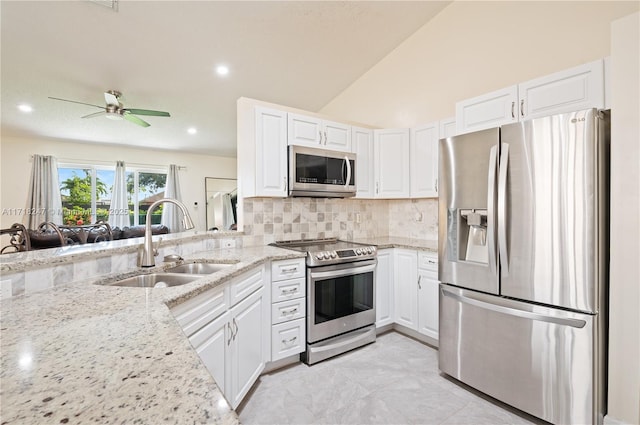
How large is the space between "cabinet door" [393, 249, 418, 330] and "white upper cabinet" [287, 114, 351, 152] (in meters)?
1.27

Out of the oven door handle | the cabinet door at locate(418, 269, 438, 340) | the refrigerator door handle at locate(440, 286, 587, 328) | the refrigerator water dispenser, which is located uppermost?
the refrigerator water dispenser

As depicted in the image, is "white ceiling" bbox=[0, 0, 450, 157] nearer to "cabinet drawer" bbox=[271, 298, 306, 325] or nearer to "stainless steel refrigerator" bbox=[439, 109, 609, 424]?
"stainless steel refrigerator" bbox=[439, 109, 609, 424]

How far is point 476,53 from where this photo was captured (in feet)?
9.30

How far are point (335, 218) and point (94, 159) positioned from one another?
622cm

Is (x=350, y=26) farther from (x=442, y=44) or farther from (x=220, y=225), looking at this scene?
(x=220, y=225)

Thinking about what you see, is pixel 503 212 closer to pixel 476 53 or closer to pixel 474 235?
pixel 474 235

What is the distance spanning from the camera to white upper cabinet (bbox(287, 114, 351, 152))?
2750mm

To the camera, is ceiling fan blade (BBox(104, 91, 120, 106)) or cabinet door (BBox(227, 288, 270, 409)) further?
ceiling fan blade (BBox(104, 91, 120, 106))

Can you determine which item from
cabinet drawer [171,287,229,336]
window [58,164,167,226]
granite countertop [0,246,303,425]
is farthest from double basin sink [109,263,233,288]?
window [58,164,167,226]

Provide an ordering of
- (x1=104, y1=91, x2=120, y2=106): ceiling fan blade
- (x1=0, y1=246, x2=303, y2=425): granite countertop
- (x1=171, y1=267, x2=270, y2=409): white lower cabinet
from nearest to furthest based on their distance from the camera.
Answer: (x1=0, y1=246, x2=303, y2=425): granite countertop < (x1=171, y1=267, x2=270, y2=409): white lower cabinet < (x1=104, y1=91, x2=120, y2=106): ceiling fan blade

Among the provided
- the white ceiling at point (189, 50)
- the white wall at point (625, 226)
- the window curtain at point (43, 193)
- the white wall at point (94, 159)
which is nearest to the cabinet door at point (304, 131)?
the white ceiling at point (189, 50)

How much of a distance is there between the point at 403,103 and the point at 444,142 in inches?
63.9

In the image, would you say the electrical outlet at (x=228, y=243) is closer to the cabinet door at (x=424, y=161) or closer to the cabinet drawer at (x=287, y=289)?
Result: the cabinet drawer at (x=287, y=289)

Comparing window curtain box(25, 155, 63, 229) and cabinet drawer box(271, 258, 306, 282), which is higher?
window curtain box(25, 155, 63, 229)
